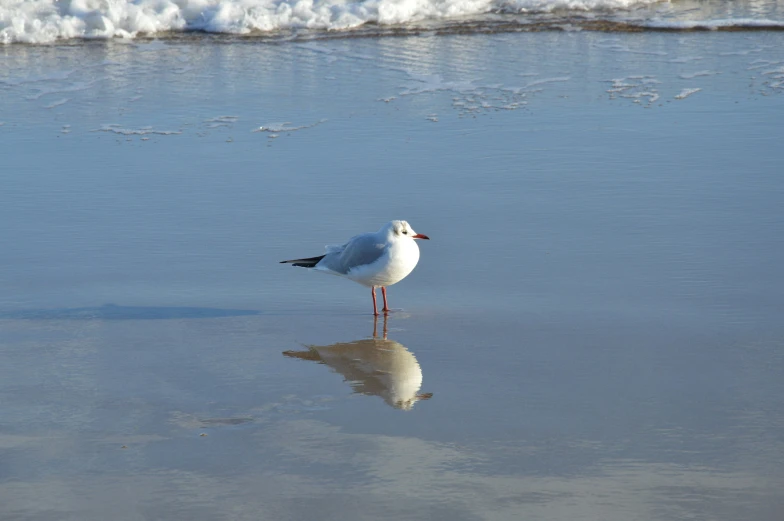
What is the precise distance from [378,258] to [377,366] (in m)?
0.78

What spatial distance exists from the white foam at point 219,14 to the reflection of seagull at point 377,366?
9086 millimetres

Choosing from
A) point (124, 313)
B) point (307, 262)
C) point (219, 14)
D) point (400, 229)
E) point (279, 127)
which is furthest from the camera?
point (219, 14)

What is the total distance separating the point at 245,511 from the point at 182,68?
826 cm

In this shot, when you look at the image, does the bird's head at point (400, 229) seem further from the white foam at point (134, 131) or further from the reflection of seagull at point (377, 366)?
the white foam at point (134, 131)

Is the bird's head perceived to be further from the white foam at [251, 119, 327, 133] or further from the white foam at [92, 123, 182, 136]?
the white foam at [92, 123, 182, 136]

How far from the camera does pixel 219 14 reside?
1328 centimetres

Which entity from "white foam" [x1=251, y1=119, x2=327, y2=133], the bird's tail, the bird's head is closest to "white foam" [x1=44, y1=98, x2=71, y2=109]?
"white foam" [x1=251, y1=119, x2=327, y2=133]

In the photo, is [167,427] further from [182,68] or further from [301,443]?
[182,68]

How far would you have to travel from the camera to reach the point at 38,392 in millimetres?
4199

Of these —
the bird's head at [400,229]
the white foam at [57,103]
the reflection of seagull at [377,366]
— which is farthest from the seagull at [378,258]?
the white foam at [57,103]

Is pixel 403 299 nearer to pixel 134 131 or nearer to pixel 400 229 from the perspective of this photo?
pixel 400 229

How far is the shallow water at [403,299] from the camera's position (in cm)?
345

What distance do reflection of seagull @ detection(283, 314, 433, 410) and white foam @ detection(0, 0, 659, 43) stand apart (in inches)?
358

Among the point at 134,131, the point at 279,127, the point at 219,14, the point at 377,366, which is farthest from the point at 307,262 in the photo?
the point at 219,14
